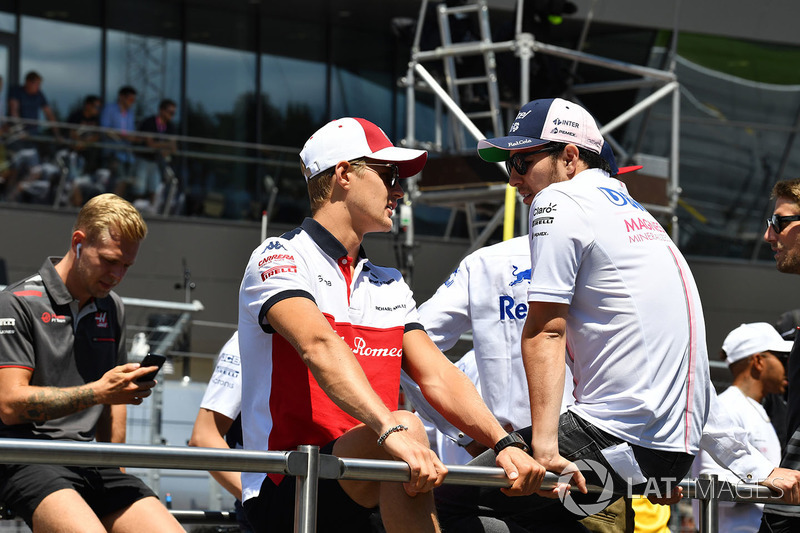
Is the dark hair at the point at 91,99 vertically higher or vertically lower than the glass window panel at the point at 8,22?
lower

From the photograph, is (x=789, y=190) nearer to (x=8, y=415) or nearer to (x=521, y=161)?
(x=521, y=161)

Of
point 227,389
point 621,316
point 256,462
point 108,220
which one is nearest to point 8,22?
point 227,389

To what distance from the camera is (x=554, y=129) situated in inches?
133

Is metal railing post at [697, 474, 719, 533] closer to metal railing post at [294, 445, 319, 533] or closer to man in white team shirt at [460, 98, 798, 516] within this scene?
man in white team shirt at [460, 98, 798, 516]

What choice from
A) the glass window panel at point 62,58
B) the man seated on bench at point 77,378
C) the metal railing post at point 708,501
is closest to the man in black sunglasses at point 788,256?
the metal railing post at point 708,501

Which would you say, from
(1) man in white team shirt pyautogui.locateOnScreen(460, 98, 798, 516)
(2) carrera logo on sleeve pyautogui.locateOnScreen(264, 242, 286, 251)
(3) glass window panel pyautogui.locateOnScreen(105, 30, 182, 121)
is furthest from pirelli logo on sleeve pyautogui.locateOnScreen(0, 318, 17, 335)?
(3) glass window panel pyautogui.locateOnScreen(105, 30, 182, 121)

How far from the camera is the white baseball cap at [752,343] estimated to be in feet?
19.5

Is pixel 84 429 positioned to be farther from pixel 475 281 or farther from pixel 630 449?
pixel 630 449

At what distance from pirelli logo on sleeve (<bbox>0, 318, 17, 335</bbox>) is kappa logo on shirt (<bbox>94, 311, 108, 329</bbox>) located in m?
0.40

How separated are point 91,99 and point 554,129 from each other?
14576mm

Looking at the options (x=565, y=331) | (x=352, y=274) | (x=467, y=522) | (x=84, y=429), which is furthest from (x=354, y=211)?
(x=84, y=429)

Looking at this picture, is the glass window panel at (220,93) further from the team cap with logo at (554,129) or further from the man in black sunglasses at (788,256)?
the team cap with logo at (554,129)

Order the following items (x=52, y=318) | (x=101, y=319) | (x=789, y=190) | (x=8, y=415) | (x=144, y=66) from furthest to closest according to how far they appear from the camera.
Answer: (x=144, y=66) < (x=101, y=319) < (x=789, y=190) < (x=52, y=318) < (x=8, y=415)

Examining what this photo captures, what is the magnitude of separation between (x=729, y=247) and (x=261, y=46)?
9133 millimetres
